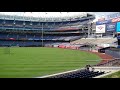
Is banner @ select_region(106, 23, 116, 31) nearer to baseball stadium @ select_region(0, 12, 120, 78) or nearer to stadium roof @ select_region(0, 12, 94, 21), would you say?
baseball stadium @ select_region(0, 12, 120, 78)

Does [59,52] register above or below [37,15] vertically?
below

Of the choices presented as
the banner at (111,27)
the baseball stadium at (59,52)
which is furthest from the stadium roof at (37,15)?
the banner at (111,27)

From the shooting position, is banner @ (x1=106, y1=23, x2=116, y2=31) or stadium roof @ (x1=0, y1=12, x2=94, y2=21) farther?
banner @ (x1=106, y1=23, x2=116, y2=31)

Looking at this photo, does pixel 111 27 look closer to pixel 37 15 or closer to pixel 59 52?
pixel 59 52

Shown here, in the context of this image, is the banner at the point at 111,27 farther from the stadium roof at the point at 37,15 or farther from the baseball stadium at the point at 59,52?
the stadium roof at the point at 37,15

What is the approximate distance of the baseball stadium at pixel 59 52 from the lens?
597 cm

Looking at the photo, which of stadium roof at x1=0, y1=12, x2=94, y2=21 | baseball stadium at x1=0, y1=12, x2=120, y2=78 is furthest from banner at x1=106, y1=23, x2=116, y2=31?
stadium roof at x1=0, y1=12, x2=94, y2=21

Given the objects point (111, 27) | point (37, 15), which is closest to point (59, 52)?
point (111, 27)

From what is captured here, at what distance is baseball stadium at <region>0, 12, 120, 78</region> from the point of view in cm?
597

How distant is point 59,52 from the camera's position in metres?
12.4
